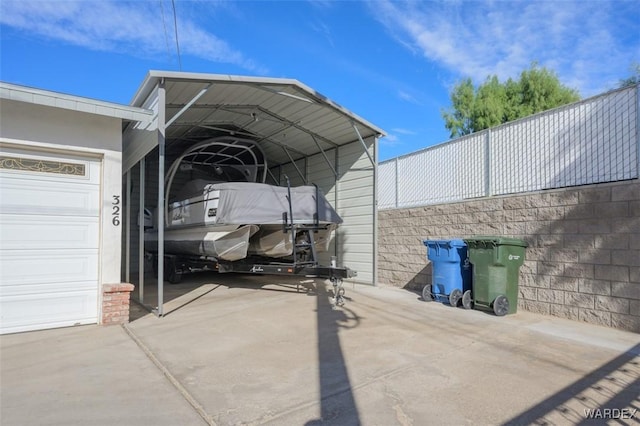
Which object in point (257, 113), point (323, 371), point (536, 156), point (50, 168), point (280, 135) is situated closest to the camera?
point (323, 371)

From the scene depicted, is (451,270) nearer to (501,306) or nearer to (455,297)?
(455,297)

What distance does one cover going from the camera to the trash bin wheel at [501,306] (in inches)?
266

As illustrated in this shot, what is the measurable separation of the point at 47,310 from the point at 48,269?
1.92ft

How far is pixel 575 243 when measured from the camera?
6.55 meters

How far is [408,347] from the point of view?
511 centimetres

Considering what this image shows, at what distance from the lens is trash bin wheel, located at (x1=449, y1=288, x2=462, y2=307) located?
7500mm

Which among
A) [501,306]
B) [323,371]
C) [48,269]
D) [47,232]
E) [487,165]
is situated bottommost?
[323,371]

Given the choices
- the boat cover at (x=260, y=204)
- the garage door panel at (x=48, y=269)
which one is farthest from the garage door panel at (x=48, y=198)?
the boat cover at (x=260, y=204)

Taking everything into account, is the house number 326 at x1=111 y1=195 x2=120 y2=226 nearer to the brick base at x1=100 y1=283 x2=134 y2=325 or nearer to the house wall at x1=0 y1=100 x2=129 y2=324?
the house wall at x1=0 y1=100 x2=129 y2=324

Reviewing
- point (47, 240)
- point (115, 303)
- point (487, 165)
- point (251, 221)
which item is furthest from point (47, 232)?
point (487, 165)

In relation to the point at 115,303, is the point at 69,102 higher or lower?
higher

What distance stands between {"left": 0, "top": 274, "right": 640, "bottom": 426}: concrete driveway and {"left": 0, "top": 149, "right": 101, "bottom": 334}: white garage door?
0.36 m

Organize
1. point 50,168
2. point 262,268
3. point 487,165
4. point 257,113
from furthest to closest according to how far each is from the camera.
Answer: point 257,113 → point 487,165 → point 262,268 → point 50,168

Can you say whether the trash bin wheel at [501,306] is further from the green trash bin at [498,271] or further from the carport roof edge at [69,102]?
the carport roof edge at [69,102]
